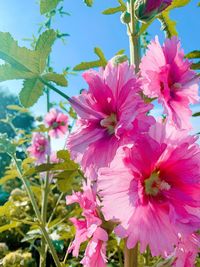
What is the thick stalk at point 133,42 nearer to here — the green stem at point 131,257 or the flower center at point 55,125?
the green stem at point 131,257

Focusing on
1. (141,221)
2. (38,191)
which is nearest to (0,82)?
(141,221)

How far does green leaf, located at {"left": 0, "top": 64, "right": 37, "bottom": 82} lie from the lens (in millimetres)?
778

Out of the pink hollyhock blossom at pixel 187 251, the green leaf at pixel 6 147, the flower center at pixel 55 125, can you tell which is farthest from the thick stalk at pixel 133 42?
the flower center at pixel 55 125

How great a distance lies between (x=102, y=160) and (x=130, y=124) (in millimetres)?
105

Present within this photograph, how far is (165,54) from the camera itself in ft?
2.81

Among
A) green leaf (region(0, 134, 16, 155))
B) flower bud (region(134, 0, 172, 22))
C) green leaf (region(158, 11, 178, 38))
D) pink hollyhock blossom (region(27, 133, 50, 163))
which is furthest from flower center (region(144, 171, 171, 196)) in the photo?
pink hollyhock blossom (region(27, 133, 50, 163))

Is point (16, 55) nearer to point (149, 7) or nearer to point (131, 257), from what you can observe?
point (149, 7)

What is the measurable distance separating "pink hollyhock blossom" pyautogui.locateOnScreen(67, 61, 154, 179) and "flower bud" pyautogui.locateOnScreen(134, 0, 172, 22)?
182 millimetres

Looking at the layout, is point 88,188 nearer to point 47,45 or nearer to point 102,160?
point 102,160

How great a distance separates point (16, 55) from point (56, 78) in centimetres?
9

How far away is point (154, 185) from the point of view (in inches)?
31.5

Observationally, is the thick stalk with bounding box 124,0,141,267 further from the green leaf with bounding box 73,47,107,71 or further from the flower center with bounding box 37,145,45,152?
the flower center with bounding box 37,145,45,152

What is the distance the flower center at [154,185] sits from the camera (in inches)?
31.2

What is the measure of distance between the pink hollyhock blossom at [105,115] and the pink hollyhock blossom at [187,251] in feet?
0.82
